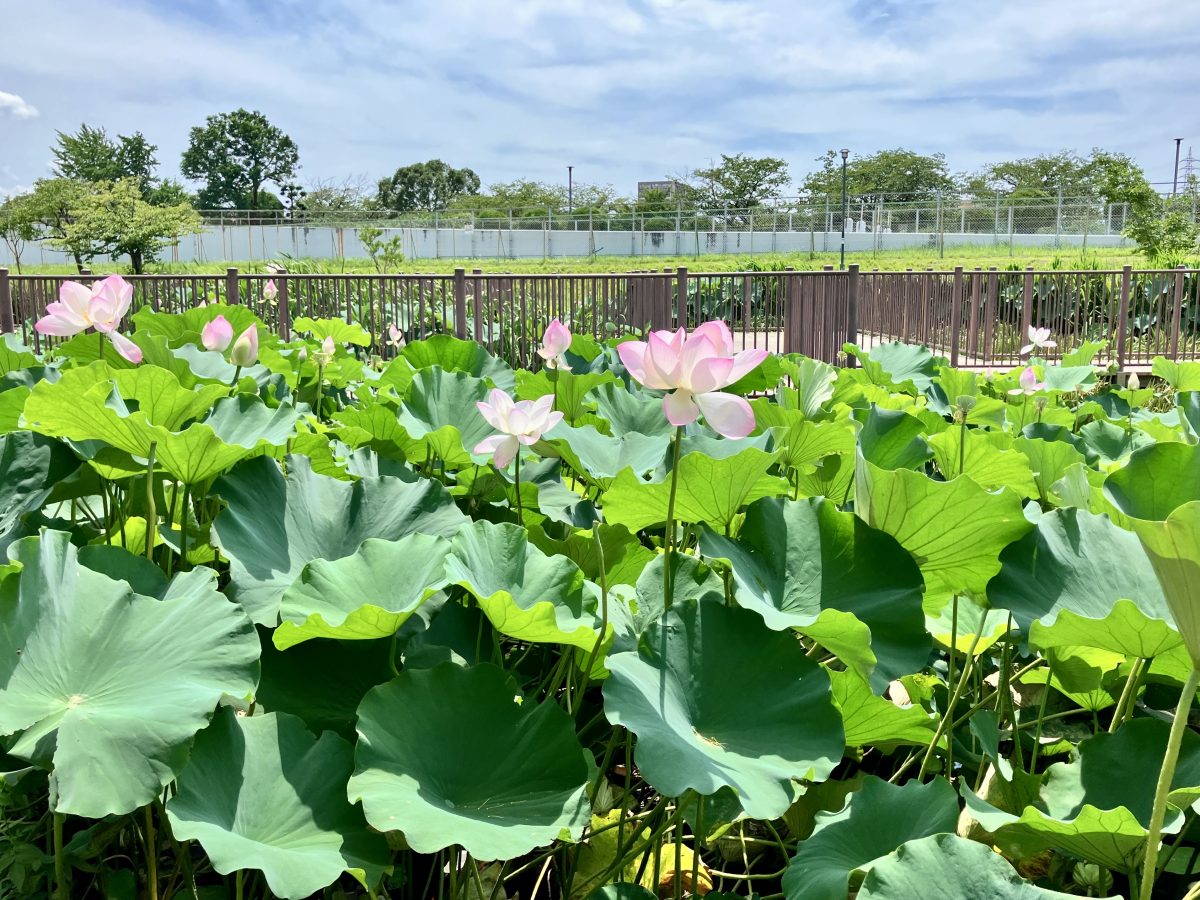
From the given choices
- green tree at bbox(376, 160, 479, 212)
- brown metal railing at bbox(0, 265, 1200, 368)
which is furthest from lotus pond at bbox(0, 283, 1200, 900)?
green tree at bbox(376, 160, 479, 212)

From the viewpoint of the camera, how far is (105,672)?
2.48ft

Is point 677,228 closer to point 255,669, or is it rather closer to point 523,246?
point 523,246

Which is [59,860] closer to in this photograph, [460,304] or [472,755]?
[472,755]

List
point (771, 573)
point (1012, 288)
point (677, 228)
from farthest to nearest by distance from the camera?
point (677, 228)
point (1012, 288)
point (771, 573)

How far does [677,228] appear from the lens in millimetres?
33906

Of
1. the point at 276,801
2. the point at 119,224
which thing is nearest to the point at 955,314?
the point at 276,801

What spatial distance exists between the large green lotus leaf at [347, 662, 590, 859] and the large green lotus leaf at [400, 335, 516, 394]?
4.37ft

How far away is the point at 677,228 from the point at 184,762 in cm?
3439

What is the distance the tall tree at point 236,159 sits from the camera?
221ft

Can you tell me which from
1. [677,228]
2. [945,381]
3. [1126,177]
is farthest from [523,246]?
[945,381]

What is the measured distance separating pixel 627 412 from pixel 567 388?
0.64 feet

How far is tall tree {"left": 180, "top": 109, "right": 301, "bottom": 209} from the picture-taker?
2650 inches

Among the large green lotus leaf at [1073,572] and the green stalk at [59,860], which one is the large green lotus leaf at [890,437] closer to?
the large green lotus leaf at [1073,572]

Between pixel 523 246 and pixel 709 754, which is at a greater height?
pixel 523 246
